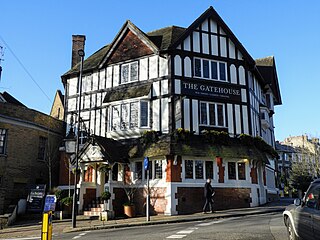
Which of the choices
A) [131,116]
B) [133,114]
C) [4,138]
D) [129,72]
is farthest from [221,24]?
[4,138]

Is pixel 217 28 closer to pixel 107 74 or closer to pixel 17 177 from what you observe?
pixel 107 74

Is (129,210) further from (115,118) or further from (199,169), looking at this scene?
(115,118)

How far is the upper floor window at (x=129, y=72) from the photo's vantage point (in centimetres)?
2399

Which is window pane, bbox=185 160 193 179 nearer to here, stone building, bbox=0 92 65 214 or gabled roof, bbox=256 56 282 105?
stone building, bbox=0 92 65 214

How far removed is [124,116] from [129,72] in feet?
11.1

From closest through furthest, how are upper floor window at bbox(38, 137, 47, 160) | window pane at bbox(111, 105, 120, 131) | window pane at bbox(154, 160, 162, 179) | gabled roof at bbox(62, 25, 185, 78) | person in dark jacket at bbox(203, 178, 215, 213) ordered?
person in dark jacket at bbox(203, 178, 215, 213) < window pane at bbox(154, 160, 162, 179) < window pane at bbox(111, 105, 120, 131) < gabled roof at bbox(62, 25, 185, 78) < upper floor window at bbox(38, 137, 47, 160)

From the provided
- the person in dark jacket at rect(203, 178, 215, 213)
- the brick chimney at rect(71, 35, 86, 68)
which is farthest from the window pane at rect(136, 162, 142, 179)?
the brick chimney at rect(71, 35, 86, 68)

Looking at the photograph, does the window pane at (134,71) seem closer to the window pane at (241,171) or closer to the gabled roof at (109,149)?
the gabled roof at (109,149)

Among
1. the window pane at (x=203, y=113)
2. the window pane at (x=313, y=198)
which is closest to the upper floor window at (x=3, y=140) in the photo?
the window pane at (x=203, y=113)

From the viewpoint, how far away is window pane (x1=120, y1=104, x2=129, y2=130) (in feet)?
75.1

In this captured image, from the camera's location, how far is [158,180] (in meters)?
20.9

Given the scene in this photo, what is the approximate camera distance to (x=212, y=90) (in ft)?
74.4

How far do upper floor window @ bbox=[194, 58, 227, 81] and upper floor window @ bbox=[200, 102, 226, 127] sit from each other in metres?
2.02

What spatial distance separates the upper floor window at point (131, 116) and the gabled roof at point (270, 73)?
13.9 meters
